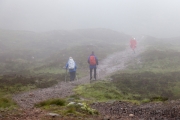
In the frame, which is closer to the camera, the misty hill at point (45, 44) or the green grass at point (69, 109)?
the green grass at point (69, 109)

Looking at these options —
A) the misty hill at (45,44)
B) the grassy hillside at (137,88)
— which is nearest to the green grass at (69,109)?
the grassy hillside at (137,88)

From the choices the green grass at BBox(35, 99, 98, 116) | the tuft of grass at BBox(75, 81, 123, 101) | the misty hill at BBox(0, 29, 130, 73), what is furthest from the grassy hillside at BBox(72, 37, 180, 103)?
the misty hill at BBox(0, 29, 130, 73)

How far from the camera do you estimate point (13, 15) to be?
151 meters

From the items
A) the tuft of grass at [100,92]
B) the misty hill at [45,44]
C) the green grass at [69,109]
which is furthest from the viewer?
the misty hill at [45,44]

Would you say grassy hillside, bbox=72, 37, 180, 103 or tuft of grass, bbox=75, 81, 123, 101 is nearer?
tuft of grass, bbox=75, 81, 123, 101

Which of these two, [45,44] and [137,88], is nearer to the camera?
[137,88]

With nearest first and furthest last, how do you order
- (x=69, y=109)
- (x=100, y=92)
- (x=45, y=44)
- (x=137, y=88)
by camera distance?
(x=69, y=109), (x=100, y=92), (x=137, y=88), (x=45, y=44)

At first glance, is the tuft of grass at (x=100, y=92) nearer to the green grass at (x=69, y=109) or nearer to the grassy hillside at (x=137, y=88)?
the grassy hillside at (x=137, y=88)

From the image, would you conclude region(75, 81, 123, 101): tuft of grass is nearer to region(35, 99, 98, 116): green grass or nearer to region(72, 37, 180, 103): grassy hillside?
region(72, 37, 180, 103): grassy hillside

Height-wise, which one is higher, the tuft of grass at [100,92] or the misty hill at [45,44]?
the misty hill at [45,44]

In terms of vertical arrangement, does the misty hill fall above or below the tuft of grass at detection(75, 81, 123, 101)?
above

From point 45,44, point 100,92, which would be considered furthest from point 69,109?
point 45,44

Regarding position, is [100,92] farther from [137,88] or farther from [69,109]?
[69,109]

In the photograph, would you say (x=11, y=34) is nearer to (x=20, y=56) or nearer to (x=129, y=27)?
(x=20, y=56)
